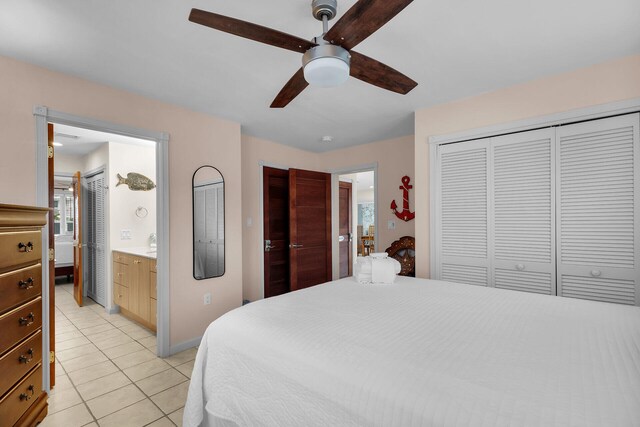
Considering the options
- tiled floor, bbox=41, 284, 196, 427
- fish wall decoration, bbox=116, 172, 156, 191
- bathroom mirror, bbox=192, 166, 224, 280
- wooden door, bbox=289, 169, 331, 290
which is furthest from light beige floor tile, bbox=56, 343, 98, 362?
wooden door, bbox=289, 169, 331, 290

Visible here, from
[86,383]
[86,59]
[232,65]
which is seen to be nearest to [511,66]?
[232,65]

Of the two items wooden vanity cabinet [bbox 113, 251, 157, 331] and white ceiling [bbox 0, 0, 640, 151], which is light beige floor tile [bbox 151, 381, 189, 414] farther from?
white ceiling [bbox 0, 0, 640, 151]

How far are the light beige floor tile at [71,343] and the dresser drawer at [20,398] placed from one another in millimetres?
1528

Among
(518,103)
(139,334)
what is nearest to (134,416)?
(139,334)

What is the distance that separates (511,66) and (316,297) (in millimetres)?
2163

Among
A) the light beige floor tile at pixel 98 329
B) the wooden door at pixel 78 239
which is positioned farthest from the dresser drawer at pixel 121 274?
the wooden door at pixel 78 239

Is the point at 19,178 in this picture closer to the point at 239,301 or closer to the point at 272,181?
the point at 239,301

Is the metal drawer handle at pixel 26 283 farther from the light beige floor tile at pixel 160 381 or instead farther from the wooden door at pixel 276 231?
the wooden door at pixel 276 231

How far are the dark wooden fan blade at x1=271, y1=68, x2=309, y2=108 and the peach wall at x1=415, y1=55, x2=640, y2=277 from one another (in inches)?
62.3

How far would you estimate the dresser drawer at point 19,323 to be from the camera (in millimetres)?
1355

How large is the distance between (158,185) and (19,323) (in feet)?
5.02

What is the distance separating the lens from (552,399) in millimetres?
852

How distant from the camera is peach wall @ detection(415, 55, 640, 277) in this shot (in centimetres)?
214

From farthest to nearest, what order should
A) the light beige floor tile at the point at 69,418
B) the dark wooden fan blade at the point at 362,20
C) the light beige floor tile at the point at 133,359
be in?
the light beige floor tile at the point at 133,359
the light beige floor tile at the point at 69,418
the dark wooden fan blade at the point at 362,20
